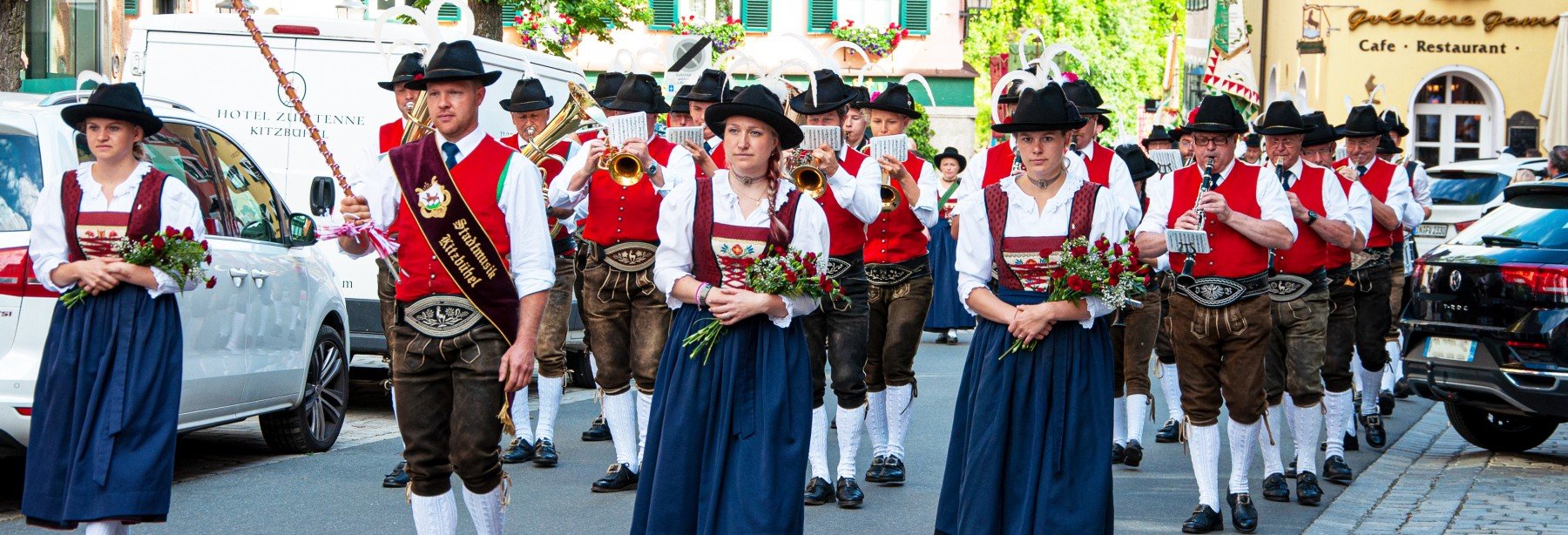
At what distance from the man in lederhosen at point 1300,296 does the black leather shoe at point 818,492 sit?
2128 millimetres

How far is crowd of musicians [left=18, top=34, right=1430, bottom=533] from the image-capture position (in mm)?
6094

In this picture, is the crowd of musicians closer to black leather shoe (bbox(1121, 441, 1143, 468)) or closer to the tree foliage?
black leather shoe (bbox(1121, 441, 1143, 468))

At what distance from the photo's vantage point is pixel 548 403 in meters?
10.1

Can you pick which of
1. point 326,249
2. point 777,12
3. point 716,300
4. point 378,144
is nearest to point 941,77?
point 777,12

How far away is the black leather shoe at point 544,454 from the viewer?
32.4 feet

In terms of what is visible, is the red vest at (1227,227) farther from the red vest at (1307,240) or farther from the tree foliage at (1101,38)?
the tree foliage at (1101,38)

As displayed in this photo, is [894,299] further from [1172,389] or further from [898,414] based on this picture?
[1172,389]

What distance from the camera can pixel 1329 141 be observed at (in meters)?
10.3

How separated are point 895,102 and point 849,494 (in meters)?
2.08

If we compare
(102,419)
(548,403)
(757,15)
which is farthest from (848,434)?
(757,15)

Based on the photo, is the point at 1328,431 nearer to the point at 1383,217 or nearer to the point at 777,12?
the point at 1383,217

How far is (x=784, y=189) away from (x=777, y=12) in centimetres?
3179

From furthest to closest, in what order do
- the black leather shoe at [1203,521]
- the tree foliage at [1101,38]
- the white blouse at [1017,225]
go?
the tree foliage at [1101,38], the black leather shoe at [1203,521], the white blouse at [1017,225]

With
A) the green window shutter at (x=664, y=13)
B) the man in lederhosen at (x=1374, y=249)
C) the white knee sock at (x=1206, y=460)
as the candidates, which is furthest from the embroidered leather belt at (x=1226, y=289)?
the green window shutter at (x=664, y=13)
